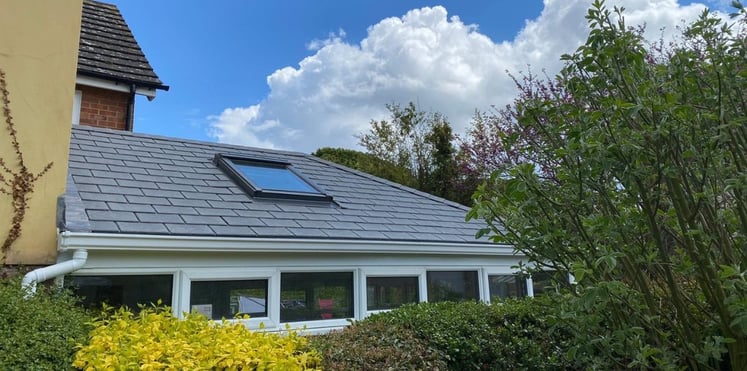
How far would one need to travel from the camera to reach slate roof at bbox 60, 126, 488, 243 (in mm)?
5430

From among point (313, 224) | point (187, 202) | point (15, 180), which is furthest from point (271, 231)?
point (15, 180)

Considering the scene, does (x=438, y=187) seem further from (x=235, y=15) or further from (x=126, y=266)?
(x=126, y=266)

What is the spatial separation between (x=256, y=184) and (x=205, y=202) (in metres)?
1.24

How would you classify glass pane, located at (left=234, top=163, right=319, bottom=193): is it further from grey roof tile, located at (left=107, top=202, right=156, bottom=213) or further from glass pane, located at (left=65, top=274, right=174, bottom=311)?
glass pane, located at (left=65, top=274, right=174, bottom=311)

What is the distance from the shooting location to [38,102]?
203 inches

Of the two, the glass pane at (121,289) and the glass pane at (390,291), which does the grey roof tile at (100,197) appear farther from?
the glass pane at (390,291)

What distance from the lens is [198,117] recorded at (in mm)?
15000

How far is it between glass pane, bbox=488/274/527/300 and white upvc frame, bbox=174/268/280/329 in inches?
152

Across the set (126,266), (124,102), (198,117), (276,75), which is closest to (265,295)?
(126,266)

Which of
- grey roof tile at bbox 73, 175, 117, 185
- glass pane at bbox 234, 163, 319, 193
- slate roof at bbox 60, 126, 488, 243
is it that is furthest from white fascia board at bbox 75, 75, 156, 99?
grey roof tile at bbox 73, 175, 117, 185

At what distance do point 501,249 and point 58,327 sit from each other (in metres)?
6.24

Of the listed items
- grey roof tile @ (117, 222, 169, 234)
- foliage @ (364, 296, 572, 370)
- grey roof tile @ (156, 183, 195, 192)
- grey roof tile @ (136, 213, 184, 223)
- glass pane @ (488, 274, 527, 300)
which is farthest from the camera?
glass pane @ (488, 274, 527, 300)

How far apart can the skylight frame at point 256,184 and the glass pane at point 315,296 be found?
1.77 m

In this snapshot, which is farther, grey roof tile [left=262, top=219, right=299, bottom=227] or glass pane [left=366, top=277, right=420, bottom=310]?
glass pane [left=366, top=277, right=420, bottom=310]
